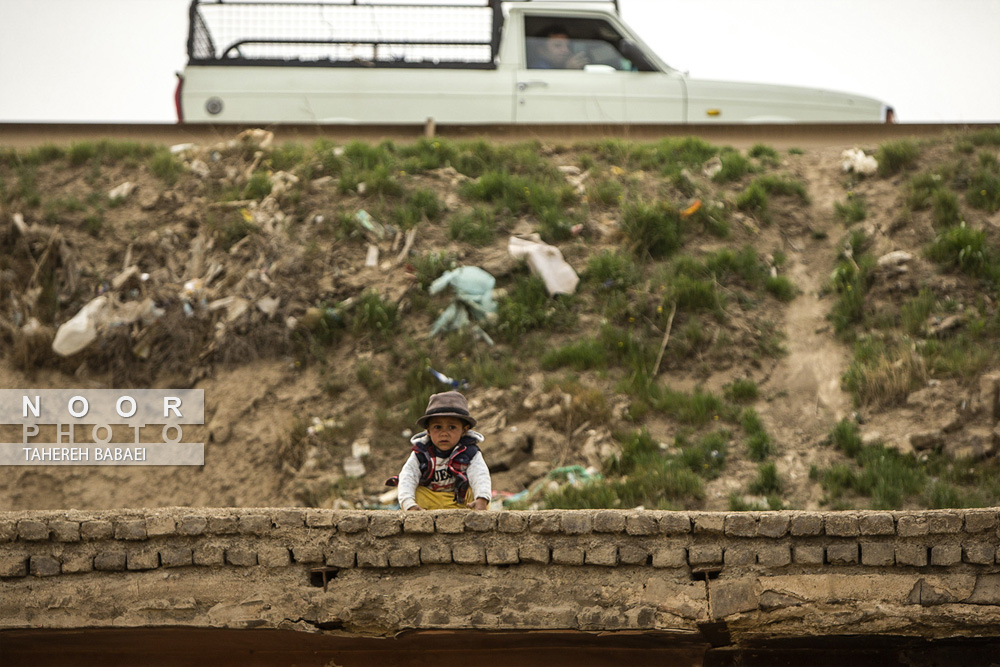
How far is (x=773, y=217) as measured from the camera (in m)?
12.1

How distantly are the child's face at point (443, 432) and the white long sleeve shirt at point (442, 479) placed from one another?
85 millimetres

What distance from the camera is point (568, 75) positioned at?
1355cm

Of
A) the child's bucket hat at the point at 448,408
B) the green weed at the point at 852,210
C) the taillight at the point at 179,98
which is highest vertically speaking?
the taillight at the point at 179,98

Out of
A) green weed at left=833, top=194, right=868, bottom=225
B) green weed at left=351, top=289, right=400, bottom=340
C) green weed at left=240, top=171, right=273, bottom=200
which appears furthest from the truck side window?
green weed at left=351, top=289, right=400, bottom=340

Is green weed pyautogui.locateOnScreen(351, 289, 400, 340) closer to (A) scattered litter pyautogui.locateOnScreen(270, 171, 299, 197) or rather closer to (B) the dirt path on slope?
(A) scattered litter pyautogui.locateOnScreen(270, 171, 299, 197)

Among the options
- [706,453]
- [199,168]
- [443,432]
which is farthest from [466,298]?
[443,432]

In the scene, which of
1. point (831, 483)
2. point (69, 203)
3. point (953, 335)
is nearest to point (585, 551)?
point (831, 483)

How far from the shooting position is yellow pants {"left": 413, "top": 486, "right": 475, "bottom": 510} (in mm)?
6039

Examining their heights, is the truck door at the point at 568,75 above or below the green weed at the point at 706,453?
above

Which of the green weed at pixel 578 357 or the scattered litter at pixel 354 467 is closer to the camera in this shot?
the scattered litter at pixel 354 467

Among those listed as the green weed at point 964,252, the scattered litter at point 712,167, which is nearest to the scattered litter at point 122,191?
the scattered litter at point 712,167

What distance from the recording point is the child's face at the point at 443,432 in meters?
6.05

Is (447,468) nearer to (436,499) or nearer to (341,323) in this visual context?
(436,499)

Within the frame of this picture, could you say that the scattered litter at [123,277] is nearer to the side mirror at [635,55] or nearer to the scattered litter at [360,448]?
the scattered litter at [360,448]
